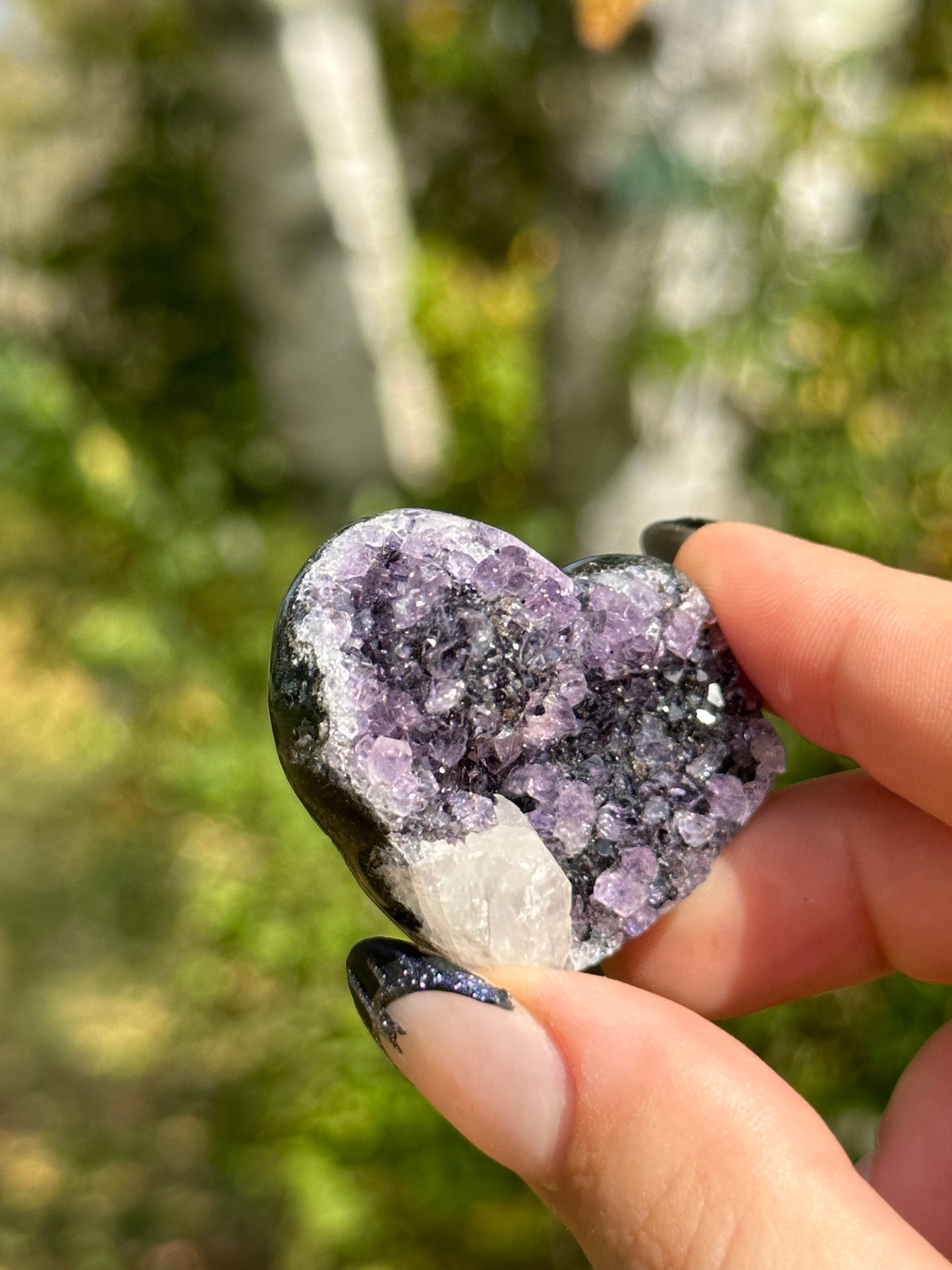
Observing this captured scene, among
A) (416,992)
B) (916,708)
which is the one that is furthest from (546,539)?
(416,992)

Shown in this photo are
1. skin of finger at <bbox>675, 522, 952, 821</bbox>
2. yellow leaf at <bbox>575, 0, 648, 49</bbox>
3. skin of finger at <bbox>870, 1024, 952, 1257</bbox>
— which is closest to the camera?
skin of finger at <bbox>675, 522, 952, 821</bbox>

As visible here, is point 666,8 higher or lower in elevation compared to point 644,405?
higher

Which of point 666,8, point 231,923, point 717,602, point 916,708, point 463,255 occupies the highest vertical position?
point 666,8

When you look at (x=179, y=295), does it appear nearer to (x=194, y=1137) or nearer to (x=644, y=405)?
(x=644, y=405)

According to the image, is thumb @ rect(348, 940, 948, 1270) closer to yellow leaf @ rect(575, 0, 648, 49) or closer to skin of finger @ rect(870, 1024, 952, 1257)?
skin of finger @ rect(870, 1024, 952, 1257)

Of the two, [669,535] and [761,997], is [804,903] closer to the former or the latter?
[761,997]

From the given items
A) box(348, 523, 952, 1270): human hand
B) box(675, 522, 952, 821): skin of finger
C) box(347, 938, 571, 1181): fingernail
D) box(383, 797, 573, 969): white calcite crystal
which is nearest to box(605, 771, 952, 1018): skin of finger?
box(348, 523, 952, 1270): human hand
